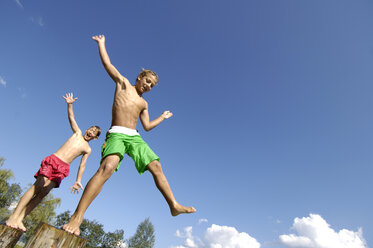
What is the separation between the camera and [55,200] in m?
26.9

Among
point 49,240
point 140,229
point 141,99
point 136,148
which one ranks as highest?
point 140,229

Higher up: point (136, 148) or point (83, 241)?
point (136, 148)

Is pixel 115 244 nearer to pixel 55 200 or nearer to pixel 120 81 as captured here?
pixel 55 200

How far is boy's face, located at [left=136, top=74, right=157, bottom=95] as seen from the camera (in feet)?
13.2

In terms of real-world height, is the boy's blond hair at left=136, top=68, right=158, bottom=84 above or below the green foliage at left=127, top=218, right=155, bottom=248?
below

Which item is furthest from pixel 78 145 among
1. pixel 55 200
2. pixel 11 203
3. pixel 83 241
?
pixel 11 203

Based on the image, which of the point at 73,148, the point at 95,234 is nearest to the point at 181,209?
the point at 73,148

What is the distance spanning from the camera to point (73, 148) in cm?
476

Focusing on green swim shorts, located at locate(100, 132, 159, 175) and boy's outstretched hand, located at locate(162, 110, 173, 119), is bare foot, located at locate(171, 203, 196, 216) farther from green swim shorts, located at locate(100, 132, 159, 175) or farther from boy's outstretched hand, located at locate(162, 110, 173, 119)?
boy's outstretched hand, located at locate(162, 110, 173, 119)

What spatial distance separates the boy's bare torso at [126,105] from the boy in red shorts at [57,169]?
1666 mm

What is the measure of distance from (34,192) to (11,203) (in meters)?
43.2

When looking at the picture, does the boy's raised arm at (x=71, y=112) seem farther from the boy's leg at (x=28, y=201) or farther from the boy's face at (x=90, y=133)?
the boy's leg at (x=28, y=201)

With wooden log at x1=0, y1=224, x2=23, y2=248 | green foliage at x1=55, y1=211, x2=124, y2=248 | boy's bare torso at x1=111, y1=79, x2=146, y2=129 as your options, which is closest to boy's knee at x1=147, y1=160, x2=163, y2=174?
boy's bare torso at x1=111, y1=79, x2=146, y2=129

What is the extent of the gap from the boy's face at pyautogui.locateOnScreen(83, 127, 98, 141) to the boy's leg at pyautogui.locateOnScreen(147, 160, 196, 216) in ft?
7.92
